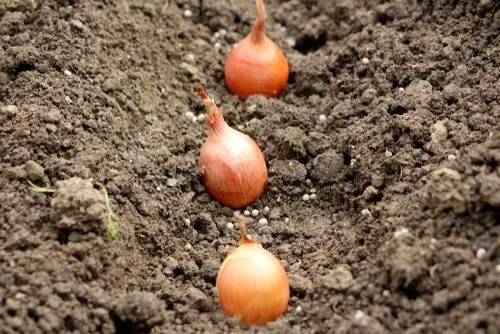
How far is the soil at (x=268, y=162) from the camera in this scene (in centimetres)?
202

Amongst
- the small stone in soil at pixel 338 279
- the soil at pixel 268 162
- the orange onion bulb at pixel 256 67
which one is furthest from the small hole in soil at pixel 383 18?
the small stone in soil at pixel 338 279

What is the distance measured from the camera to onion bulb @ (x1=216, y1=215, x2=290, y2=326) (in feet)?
6.88

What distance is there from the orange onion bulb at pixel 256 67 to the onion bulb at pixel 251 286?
85 cm

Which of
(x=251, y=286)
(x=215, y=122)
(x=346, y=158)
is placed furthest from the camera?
(x=346, y=158)

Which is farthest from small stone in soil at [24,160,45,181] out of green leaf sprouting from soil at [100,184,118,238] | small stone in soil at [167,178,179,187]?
small stone in soil at [167,178,179,187]

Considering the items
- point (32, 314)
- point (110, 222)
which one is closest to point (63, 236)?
point (110, 222)

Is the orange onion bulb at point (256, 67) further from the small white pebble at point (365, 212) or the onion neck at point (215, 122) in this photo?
the small white pebble at point (365, 212)

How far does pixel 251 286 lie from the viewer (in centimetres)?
209

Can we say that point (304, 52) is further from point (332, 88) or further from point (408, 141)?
point (408, 141)

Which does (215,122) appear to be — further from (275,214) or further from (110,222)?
(110,222)

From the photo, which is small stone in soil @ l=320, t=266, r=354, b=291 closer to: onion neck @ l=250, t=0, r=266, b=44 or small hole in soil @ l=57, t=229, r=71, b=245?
small hole in soil @ l=57, t=229, r=71, b=245

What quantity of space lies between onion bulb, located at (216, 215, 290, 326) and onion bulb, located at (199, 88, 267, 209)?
36 cm

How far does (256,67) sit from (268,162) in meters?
0.38

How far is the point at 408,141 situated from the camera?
8.07ft
